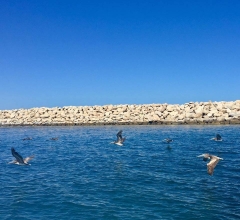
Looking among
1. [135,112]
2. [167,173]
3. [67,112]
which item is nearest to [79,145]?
[167,173]

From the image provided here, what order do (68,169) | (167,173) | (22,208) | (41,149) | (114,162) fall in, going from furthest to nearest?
(41,149), (114,162), (68,169), (167,173), (22,208)

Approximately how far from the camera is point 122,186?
15.5 metres

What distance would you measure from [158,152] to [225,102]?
37581 millimetres

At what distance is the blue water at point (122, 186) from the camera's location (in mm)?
12219

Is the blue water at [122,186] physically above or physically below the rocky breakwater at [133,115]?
below

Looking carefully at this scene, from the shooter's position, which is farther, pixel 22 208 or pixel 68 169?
pixel 68 169

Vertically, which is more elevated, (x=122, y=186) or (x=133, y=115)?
(x=133, y=115)

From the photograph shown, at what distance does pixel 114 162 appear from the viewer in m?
21.5

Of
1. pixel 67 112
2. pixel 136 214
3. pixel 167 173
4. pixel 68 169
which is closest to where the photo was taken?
pixel 136 214

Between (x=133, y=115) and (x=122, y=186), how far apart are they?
4307cm

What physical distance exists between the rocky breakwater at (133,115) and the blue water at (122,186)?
26755 millimetres

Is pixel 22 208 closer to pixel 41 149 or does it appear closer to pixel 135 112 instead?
pixel 41 149

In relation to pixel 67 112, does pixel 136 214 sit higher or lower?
lower

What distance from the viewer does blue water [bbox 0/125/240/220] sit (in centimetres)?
1222
